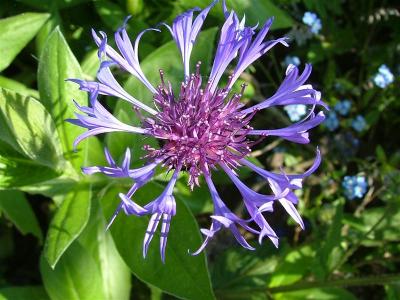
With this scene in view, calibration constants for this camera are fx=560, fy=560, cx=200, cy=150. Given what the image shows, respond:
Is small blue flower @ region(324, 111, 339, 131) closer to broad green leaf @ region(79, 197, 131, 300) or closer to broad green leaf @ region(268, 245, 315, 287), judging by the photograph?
broad green leaf @ region(268, 245, 315, 287)

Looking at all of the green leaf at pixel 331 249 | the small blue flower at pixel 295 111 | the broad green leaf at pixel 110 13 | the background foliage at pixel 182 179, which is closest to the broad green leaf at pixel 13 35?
the background foliage at pixel 182 179

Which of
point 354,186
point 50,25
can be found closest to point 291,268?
point 354,186

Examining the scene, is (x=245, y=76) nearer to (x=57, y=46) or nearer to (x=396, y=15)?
(x=396, y=15)

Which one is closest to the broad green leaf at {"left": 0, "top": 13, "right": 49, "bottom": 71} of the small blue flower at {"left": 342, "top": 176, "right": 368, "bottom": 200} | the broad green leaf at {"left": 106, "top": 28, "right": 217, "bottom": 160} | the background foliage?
the background foliage

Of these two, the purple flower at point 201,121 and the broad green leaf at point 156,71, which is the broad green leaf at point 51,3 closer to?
the broad green leaf at point 156,71

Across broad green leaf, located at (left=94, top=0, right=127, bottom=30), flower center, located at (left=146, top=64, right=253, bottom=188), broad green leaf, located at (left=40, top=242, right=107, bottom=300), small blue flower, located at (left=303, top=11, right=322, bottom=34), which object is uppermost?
small blue flower, located at (left=303, top=11, right=322, bottom=34)

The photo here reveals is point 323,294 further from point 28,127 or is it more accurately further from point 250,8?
point 28,127
